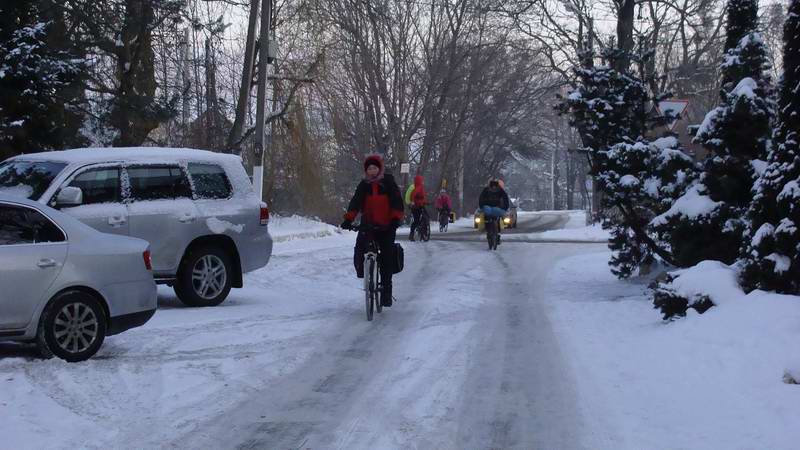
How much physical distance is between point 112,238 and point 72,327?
96 cm

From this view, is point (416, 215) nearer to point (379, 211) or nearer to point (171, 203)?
point (379, 211)

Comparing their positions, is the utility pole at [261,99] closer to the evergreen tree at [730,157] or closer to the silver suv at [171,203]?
the silver suv at [171,203]

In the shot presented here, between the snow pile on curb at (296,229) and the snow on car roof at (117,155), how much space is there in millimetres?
11781

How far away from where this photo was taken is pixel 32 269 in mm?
7879

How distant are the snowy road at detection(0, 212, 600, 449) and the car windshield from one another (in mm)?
2061

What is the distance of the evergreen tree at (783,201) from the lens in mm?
8656

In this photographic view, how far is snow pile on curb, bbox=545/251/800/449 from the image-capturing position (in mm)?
6336

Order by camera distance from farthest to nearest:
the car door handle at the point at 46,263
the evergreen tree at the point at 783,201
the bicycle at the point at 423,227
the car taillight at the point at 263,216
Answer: the bicycle at the point at 423,227 < the car taillight at the point at 263,216 < the evergreen tree at the point at 783,201 < the car door handle at the point at 46,263

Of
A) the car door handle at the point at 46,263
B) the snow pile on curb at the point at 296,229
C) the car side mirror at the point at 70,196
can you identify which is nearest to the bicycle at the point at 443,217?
the snow pile on curb at the point at 296,229

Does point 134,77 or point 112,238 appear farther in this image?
point 134,77

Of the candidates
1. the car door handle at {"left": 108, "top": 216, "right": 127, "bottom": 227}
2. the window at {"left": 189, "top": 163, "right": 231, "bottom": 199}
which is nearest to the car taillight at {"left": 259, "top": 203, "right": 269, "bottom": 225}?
the window at {"left": 189, "top": 163, "right": 231, "bottom": 199}

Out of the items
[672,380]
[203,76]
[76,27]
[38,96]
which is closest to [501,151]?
[203,76]

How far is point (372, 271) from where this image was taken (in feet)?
38.2

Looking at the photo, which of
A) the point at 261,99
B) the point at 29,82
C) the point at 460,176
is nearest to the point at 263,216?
the point at 29,82
